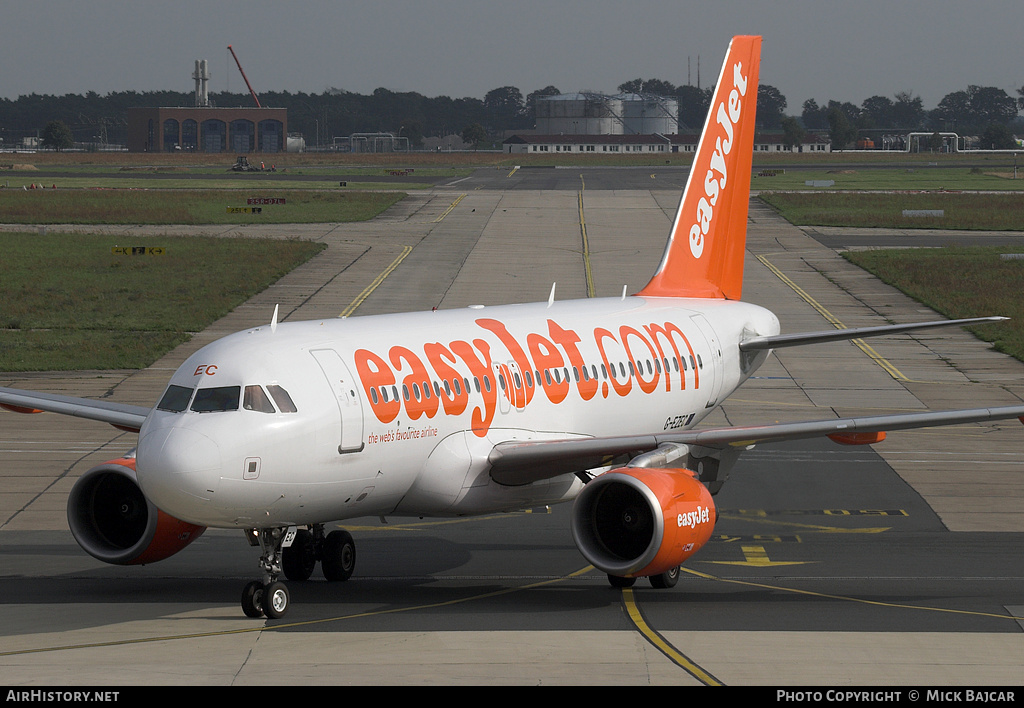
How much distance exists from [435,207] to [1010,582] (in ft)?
348

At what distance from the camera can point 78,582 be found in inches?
940

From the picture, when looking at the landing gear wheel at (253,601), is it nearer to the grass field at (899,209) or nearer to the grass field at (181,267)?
the grass field at (181,267)

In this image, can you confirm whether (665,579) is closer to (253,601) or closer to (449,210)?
(253,601)

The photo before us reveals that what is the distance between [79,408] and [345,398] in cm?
688

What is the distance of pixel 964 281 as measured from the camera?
72750 mm

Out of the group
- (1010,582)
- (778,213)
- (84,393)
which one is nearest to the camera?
(1010,582)

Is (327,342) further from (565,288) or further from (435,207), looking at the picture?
(435,207)

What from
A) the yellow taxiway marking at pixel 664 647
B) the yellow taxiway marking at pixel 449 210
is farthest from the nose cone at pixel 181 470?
the yellow taxiway marking at pixel 449 210

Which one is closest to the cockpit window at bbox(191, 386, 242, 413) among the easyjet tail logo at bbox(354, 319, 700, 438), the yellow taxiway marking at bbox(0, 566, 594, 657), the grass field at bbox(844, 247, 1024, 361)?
the easyjet tail logo at bbox(354, 319, 700, 438)

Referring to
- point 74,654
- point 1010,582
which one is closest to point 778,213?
point 1010,582

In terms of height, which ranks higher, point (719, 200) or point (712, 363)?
point (719, 200)

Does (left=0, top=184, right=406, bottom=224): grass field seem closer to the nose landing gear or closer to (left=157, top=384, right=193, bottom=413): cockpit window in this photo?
the nose landing gear

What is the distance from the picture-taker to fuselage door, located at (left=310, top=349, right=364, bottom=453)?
20781 millimetres

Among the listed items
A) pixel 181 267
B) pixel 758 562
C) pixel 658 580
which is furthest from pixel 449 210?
pixel 658 580
